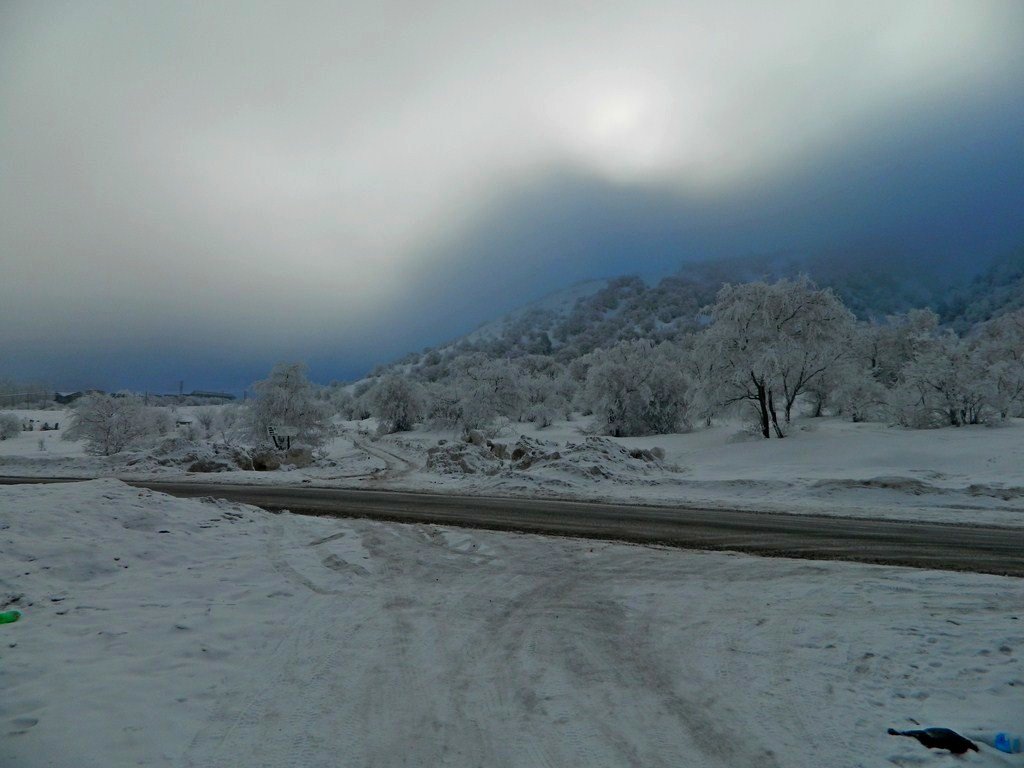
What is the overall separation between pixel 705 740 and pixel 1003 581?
6444 millimetres

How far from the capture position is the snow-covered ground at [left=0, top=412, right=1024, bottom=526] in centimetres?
1541

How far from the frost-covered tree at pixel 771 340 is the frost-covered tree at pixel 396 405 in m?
45.1

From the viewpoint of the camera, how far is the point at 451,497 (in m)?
17.9

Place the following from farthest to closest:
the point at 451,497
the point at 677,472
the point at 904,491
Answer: the point at 677,472, the point at 451,497, the point at 904,491

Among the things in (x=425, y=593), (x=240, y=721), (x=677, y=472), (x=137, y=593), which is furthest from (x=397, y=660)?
(x=677, y=472)

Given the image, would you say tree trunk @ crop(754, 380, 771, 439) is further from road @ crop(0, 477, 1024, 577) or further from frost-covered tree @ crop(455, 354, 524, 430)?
frost-covered tree @ crop(455, 354, 524, 430)

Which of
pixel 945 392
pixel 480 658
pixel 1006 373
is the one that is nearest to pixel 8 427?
pixel 480 658

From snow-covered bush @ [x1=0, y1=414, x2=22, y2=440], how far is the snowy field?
272 feet

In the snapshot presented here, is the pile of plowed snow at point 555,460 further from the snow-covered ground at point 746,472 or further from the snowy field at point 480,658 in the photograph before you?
the snowy field at point 480,658

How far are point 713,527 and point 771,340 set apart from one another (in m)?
21.4

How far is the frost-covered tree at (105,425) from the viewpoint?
4459 cm

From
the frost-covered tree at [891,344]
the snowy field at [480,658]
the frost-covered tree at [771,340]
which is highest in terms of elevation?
the frost-covered tree at [891,344]

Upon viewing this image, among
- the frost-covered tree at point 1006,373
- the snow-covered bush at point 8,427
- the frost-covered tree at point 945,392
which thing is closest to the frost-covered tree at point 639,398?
the frost-covered tree at point 945,392

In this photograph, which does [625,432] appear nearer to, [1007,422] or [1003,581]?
[1007,422]
